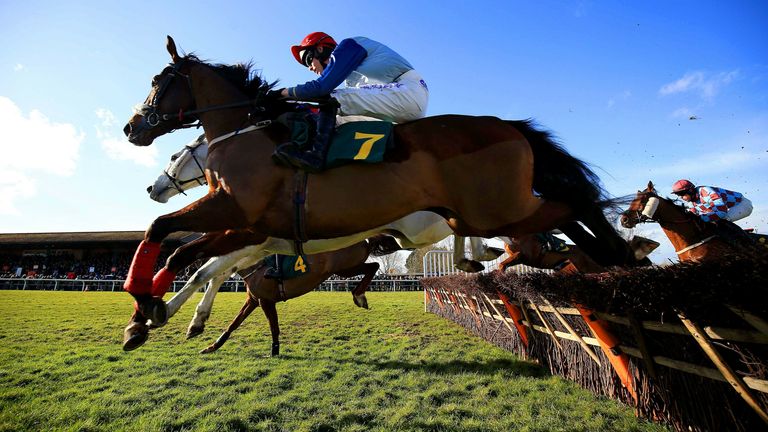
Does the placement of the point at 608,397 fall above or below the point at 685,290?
below

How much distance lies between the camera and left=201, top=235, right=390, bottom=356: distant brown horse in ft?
21.3

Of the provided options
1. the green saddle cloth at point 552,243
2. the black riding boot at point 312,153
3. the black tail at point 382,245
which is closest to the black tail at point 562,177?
the black riding boot at point 312,153

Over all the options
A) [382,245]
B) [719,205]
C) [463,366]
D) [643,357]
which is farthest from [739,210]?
[382,245]

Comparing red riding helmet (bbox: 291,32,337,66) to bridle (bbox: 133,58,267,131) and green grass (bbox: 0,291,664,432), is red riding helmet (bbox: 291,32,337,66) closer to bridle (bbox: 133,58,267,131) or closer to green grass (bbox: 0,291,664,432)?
bridle (bbox: 133,58,267,131)

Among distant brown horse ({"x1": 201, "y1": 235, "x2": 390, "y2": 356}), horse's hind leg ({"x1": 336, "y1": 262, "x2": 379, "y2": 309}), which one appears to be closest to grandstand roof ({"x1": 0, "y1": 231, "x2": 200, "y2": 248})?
horse's hind leg ({"x1": 336, "y1": 262, "x2": 379, "y2": 309})

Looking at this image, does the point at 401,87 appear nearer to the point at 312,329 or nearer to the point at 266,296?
the point at 266,296

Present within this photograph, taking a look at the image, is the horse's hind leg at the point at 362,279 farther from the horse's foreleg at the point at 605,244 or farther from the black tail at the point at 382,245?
the horse's foreleg at the point at 605,244

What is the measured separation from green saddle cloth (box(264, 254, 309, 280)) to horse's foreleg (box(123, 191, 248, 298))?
12.0 feet

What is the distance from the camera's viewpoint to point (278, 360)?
5738mm

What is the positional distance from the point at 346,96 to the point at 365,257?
5044mm

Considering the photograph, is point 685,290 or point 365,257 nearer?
point 685,290

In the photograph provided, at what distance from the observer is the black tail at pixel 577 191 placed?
9.43 ft

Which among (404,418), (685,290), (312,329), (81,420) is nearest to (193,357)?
(81,420)

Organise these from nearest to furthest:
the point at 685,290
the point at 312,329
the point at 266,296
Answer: the point at 685,290 → the point at 266,296 → the point at 312,329
